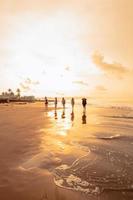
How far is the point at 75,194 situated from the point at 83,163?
337cm

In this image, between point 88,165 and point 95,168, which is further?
point 88,165

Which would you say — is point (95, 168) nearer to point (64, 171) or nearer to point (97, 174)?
point (97, 174)

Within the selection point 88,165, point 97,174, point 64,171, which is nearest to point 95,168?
point 88,165

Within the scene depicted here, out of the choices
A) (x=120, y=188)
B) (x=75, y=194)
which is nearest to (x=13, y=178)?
(x=75, y=194)

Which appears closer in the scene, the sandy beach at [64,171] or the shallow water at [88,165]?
the sandy beach at [64,171]

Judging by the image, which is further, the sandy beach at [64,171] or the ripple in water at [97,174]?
the ripple in water at [97,174]

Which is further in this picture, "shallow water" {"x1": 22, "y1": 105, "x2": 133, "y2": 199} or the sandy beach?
"shallow water" {"x1": 22, "y1": 105, "x2": 133, "y2": 199}

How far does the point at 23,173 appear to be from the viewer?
8.51 meters

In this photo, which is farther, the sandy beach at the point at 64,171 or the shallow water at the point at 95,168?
the shallow water at the point at 95,168

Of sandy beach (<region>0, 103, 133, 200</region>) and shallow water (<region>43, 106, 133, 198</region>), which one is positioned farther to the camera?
shallow water (<region>43, 106, 133, 198</region>)

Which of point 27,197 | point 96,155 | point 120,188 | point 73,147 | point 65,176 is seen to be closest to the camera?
point 27,197

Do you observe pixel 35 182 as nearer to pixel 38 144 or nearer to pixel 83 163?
pixel 83 163

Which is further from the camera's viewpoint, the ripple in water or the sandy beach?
A: the ripple in water

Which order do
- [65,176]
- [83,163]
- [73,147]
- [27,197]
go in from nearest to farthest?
[27,197] → [65,176] → [83,163] → [73,147]
